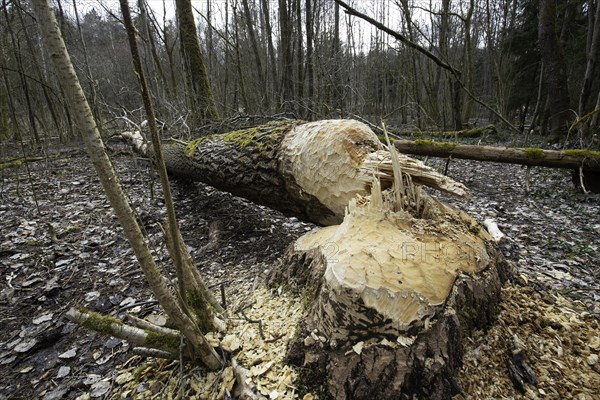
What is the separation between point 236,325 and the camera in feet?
5.97

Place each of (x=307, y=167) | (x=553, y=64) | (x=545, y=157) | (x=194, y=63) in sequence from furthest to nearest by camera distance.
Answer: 1. (x=553, y=64)
2. (x=194, y=63)
3. (x=545, y=157)
4. (x=307, y=167)

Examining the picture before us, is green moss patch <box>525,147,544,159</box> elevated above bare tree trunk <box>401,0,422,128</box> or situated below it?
below

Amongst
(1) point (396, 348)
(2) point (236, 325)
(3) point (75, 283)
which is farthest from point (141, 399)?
(3) point (75, 283)

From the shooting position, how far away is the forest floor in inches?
59.0

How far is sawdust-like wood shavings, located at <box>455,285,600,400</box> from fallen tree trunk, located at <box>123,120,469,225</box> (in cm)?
78

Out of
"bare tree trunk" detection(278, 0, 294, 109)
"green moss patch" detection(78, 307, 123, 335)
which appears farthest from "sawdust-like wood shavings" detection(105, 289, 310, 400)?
"bare tree trunk" detection(278, 0, 294, 109)

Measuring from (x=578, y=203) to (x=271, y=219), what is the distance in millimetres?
4393

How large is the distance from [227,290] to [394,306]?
1605 millimetres

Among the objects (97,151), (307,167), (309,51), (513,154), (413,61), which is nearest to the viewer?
(97,151)

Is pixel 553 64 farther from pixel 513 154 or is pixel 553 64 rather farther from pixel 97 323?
pixel 97 323

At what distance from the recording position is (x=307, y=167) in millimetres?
2791

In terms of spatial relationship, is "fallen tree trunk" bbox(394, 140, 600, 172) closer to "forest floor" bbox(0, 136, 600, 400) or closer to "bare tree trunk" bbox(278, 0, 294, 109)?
"forest floor" bbox(0, 136, 600, 400)

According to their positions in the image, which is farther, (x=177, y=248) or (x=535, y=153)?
(x=535, y=153)

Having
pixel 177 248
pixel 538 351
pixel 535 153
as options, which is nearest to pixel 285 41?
pixel 535 153
